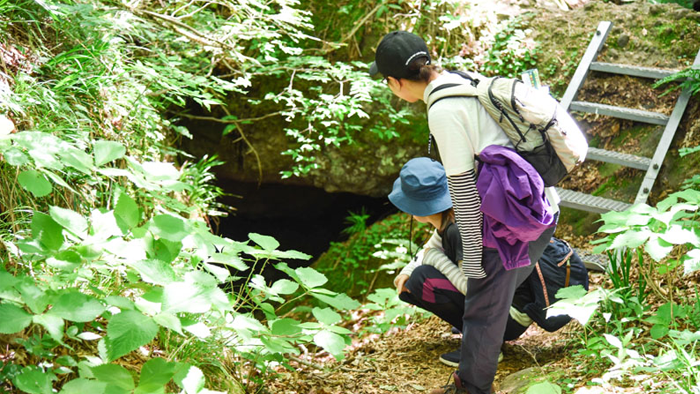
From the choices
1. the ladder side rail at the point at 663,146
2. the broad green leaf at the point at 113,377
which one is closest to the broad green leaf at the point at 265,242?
the broad green leaf at the point at 113,377

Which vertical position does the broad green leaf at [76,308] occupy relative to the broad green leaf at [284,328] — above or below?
above

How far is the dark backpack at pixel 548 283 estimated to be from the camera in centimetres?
275

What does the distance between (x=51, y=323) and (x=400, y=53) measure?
153 centimetres

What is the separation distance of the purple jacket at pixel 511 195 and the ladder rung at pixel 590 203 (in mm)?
1695

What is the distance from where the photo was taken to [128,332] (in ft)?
5.08

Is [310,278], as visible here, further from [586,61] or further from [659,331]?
[586,61]

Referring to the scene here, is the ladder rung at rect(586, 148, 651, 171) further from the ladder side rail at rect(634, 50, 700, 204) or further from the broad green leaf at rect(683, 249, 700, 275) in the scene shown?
the broad green leaf at rect(683, 249, 700, 275)

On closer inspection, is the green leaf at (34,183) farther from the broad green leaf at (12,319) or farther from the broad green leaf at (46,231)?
the broad green leaf at (12,319)

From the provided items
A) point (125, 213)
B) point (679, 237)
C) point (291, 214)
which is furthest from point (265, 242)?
point (291, 214)

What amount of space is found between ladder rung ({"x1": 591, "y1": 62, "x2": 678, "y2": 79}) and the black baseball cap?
2729 millimetres

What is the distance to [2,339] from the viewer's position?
182 centimetres

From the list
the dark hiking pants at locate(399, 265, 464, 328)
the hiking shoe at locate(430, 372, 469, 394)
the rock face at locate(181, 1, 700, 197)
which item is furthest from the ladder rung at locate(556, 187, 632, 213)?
the hiking shoe at locate(430, 372, 469, 394)

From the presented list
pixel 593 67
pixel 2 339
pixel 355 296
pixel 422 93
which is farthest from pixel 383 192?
pixel 2 339

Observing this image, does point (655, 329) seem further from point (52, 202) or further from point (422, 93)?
point (52, 202)
